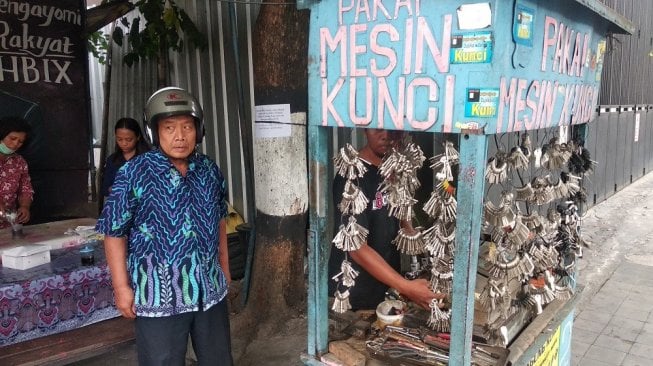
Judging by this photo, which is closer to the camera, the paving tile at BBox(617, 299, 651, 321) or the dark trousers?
the dark trousers

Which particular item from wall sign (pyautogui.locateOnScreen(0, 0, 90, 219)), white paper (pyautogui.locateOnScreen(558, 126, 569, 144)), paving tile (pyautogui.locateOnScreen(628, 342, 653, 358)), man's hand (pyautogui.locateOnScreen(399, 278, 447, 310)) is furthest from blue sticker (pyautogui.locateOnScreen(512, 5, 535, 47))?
wall sign (pyautogui.locateOnScreen(0, 0, 90, 219))

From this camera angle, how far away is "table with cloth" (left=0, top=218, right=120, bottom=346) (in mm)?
2407

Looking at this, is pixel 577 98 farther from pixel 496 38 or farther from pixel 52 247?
pixel 52 247

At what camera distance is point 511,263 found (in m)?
1.96

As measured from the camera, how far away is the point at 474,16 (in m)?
1.43

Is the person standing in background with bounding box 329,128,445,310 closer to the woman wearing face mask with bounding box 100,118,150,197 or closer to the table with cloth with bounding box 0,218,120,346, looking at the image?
the table with cloth with bounding box 0,218,120,346

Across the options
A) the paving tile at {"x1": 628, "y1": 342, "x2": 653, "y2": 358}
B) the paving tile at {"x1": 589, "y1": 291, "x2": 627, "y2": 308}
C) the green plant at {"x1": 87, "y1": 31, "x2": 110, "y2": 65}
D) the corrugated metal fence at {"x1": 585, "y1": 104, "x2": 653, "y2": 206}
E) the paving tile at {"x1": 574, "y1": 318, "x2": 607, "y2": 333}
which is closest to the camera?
the paving tile at {"x1": 628, "y1": 342, "x2": 653, "y2": 358}

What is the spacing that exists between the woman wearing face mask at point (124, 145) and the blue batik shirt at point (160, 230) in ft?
7.55

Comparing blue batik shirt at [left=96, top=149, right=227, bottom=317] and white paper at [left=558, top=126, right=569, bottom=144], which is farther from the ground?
white paper at [left=558, top=126, right=569, bottom=144]

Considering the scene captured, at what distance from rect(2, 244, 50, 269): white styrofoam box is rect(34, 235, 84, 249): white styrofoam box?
0.75 ft

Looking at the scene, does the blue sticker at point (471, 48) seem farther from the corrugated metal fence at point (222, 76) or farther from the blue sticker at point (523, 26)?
the corrugated metal fence at point (222, 76)

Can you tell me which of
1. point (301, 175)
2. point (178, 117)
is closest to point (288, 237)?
point (301, 175)

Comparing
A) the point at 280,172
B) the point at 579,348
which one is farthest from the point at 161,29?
the point at 579,348

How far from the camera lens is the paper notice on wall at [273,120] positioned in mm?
3273
